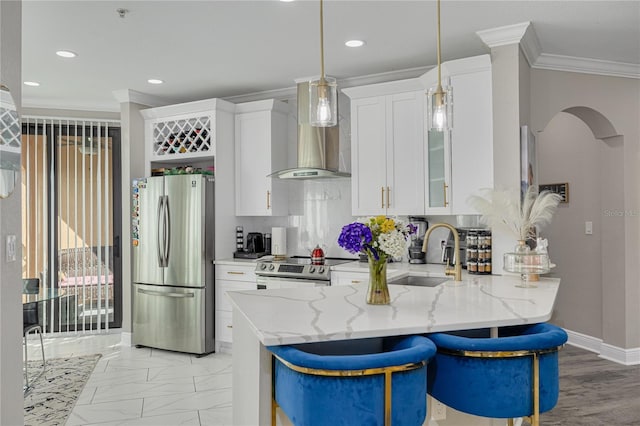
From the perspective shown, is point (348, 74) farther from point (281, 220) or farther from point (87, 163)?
point (87, 163)

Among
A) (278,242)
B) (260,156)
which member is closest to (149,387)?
(278,242)

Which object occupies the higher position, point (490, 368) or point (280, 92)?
point (280, 92)

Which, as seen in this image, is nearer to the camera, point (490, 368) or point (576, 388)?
point (490, 368)

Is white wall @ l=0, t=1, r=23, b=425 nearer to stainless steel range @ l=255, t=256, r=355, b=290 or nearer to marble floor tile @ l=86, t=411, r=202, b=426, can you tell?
marble floor tile @ l=86, t=411, r=202, b=426

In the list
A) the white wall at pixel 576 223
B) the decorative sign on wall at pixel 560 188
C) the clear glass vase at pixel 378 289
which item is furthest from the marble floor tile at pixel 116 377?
the decorative sign on wall at pixel 560 188

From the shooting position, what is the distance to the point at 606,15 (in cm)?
329

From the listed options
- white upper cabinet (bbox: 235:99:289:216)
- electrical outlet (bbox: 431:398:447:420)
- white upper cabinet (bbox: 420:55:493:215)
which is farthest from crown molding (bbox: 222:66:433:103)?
electrical outlet (bbox: 431:398:447:420)

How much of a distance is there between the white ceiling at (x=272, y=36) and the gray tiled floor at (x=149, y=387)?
269 centimetres

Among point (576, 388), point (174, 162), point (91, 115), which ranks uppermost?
point (91, 115)

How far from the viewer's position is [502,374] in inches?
73.5

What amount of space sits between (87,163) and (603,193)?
5512 mm

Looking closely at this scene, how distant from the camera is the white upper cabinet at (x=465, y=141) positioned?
375 cm

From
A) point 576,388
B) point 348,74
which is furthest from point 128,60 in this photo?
point 576,388

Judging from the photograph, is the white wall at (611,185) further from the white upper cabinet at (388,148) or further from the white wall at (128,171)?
the white wall at (128,171)
